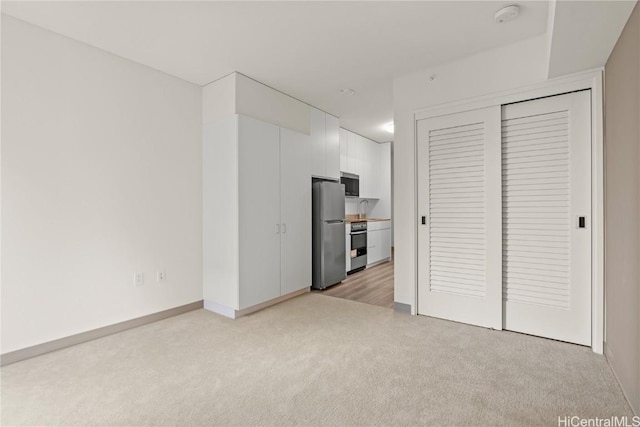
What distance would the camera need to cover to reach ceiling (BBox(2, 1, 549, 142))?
2324mm

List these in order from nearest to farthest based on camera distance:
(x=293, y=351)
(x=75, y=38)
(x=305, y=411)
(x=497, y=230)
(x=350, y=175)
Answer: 1. (x=305, y=411)
2. (x=293, y=351)
3. (x=75, y=38)
4. (x=497, y=230)
5. (x=350, y=175)

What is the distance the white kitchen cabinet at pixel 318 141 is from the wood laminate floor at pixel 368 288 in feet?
5.46

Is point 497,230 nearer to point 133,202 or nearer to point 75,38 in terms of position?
point 133,202

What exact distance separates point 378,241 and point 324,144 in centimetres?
252

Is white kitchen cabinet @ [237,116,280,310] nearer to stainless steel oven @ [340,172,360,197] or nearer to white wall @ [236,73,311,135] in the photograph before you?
white wall @ [236,73,311,135]

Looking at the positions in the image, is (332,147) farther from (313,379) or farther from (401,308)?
(313,379)

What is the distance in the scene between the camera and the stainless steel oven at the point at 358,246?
555 cm

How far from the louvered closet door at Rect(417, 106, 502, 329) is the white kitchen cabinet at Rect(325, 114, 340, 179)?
5.62ft

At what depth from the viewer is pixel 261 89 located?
3709mm

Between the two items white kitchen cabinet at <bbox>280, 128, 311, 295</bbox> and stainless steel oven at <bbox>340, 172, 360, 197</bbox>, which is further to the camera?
stainless steel oven at <bbox>340, 172, 360, 197</bbox>

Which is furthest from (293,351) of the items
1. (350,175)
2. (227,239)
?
(350,175)

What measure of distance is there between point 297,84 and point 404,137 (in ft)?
4.54

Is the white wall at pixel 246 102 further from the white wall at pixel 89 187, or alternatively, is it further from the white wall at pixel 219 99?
the white wall at pixel 89 187

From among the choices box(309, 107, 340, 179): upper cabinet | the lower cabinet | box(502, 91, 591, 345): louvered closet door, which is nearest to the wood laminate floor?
the lower cabinet
